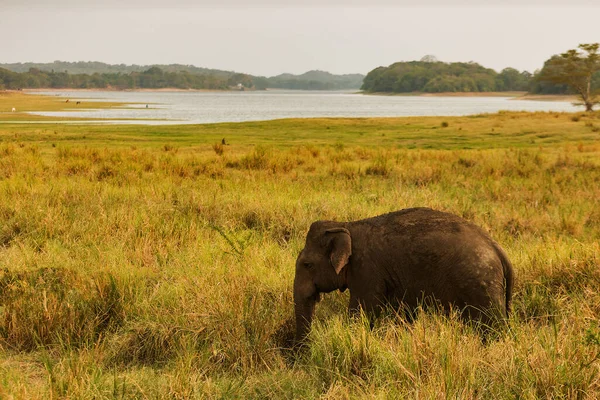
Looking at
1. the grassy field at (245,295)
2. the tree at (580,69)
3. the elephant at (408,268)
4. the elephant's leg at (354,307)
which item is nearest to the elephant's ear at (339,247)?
the elephant at (408,268)

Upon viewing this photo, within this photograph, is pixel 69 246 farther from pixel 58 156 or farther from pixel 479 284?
pixel 58 156

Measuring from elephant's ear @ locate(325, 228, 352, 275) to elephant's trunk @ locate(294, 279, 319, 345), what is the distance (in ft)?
1.17

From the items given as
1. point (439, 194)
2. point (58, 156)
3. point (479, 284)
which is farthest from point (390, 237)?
point (58, 156)

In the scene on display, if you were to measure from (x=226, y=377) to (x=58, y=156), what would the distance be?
16324 mm

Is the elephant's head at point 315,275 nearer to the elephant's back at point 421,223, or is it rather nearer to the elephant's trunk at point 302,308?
the elephant's trunk at point 302,308

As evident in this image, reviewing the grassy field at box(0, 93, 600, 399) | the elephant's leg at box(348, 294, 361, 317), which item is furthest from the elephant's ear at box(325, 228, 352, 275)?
the grassy field at box(0, 93, 600, 399)

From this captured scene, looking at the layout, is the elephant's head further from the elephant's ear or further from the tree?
the tree

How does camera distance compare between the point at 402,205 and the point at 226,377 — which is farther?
the point at 402,205

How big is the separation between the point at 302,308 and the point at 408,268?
3.29 ft

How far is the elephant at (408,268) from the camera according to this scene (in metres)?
5.11

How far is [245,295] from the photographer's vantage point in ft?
20.6

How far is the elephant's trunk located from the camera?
17.7 feet

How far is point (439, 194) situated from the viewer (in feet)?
41.7

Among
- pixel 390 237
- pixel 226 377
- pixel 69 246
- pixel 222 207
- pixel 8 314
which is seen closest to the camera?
pixel 226 377
